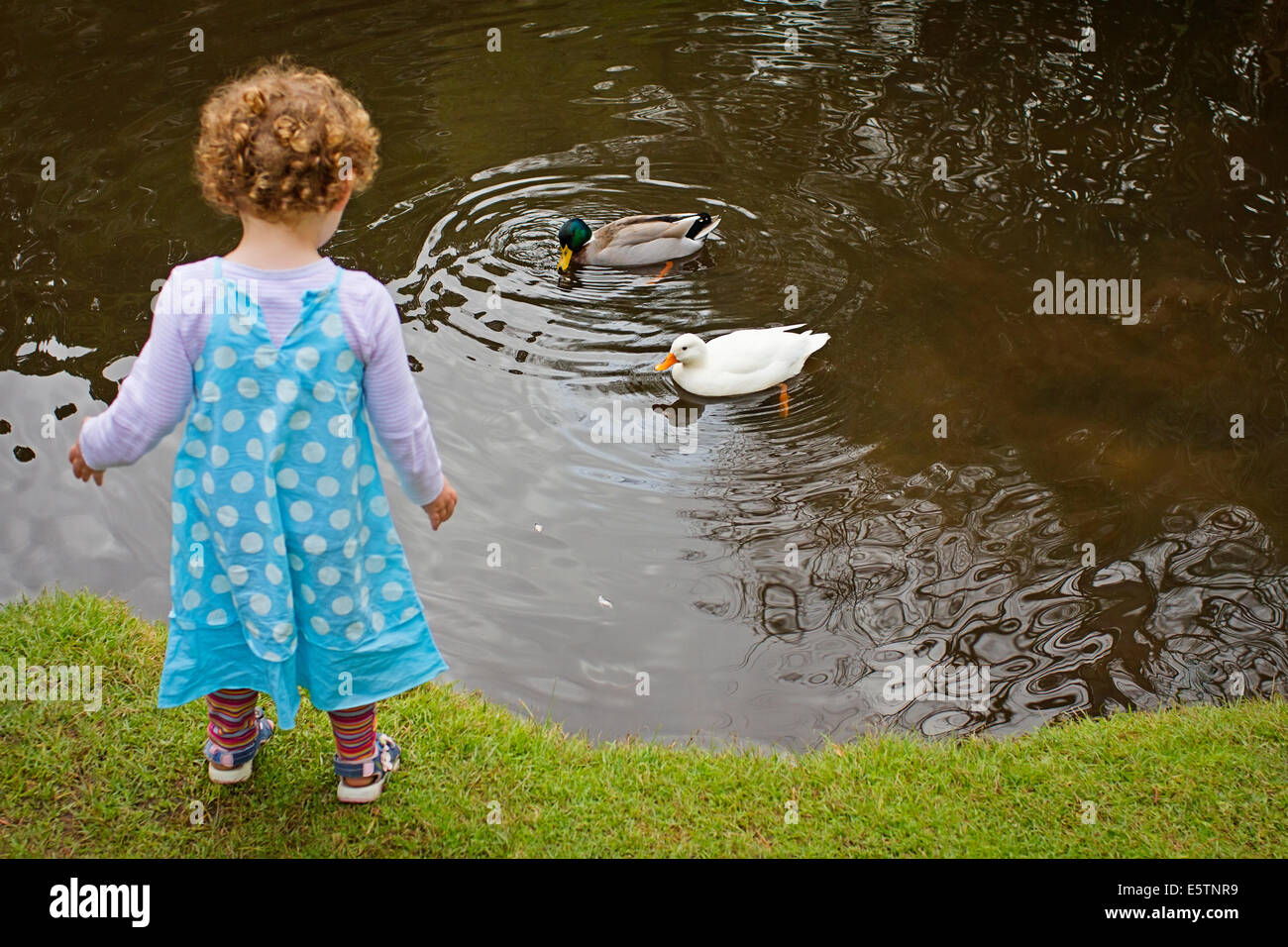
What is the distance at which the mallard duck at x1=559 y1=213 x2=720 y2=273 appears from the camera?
7.19 meters

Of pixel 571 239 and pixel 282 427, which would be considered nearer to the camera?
pixel 282 427

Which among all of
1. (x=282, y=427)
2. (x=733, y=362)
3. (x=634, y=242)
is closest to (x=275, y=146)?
(x=282, y=427)

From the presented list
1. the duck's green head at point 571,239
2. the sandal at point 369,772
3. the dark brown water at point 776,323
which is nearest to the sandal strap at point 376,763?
the sandal at point 369,772

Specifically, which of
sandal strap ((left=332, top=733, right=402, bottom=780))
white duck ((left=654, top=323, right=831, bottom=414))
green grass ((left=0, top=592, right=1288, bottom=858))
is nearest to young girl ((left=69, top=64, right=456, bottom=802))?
sandal strap ((left=332, top=733, right=402, bottom=780))

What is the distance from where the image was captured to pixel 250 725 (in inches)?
132

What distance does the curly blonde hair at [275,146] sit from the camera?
8.30 ft

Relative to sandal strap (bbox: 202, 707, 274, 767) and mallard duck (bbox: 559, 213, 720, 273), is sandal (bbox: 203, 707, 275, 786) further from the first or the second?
mallard duck (bbox: 559, 213, 720, 273)

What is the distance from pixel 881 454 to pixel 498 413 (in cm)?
198

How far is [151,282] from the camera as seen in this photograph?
6602 millimetres

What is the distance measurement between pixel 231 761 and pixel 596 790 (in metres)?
1.12

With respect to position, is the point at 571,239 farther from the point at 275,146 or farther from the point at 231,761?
the point at 275,146

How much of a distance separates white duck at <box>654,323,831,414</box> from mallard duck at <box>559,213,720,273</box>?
1.31 meters

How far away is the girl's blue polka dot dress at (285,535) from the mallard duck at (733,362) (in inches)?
129
